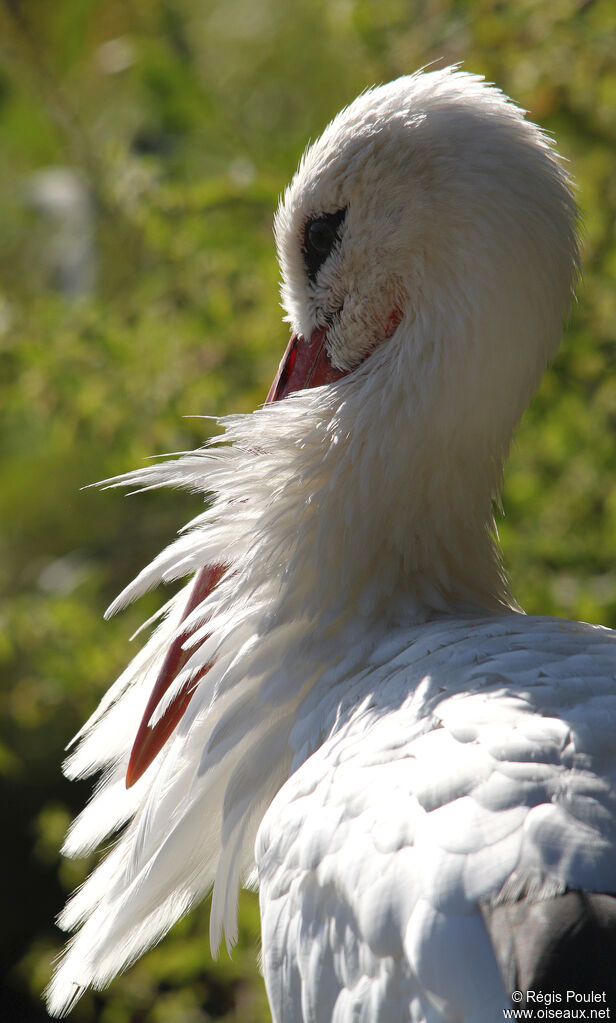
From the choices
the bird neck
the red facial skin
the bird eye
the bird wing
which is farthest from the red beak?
the bird eye

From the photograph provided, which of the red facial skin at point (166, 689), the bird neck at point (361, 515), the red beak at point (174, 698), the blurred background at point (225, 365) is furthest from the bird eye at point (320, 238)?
the blurred background at point (225, 365)

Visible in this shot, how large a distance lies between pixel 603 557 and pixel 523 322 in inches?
62.8

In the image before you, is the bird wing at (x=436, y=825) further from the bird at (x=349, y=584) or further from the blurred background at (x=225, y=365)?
the blurred background at (x=225, y=365)

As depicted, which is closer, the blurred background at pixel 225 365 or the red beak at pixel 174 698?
the red beak at pixel 174 698

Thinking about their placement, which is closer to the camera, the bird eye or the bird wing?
the bird wing

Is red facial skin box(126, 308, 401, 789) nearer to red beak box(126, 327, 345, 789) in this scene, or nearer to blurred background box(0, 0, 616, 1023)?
red beak box(126, 327, 345, 789)

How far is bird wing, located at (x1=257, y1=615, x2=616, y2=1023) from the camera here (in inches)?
41.6

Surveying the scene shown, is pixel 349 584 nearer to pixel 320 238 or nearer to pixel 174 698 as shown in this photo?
pixel 174 698

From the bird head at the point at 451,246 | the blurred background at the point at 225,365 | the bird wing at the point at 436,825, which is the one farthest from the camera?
the blurred background at the point at 225,365

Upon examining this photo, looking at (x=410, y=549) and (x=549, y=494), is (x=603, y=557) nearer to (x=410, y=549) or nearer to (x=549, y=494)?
(x=549, y=494)

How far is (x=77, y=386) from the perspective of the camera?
9.51 ft

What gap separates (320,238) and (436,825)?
1012 millimetres

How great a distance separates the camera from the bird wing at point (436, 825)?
41.6 inches

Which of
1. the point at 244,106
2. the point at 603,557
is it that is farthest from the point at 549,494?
the point at 244,106
